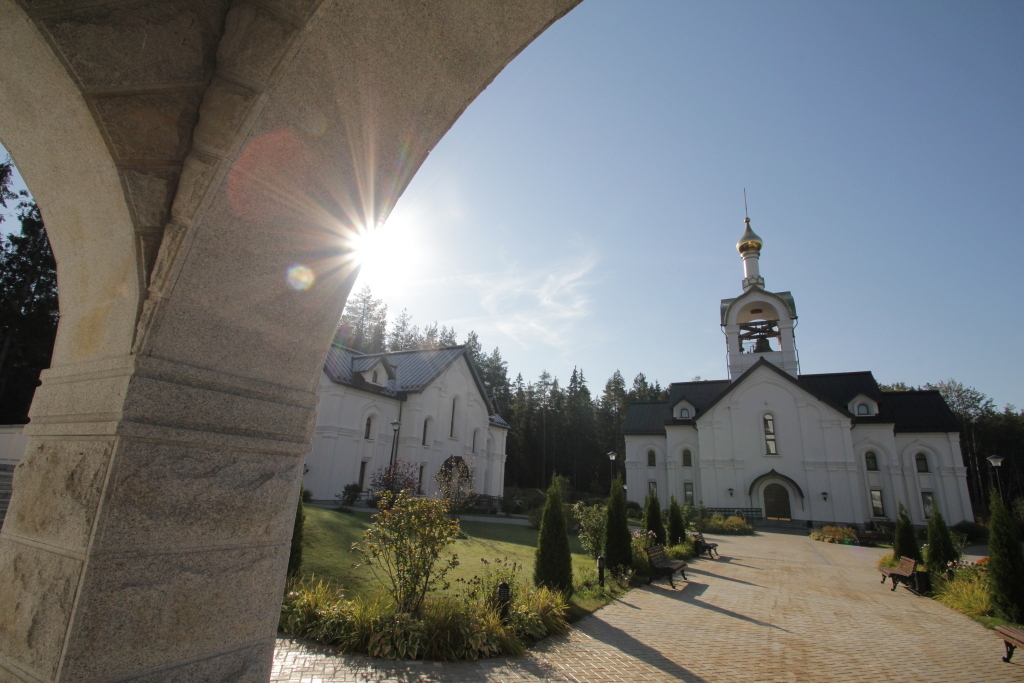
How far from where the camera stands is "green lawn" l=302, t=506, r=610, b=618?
967 centimetres

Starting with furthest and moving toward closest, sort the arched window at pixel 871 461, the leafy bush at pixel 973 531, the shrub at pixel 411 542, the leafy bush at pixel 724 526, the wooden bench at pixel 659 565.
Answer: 1. the arched window at pixel 871 461
2. the leafy bush at pixel 724 526
3. the leafy bush at pixel 973 531
4. the wooden bench at pixel 659 565
5. the shrub at pixel 411 542

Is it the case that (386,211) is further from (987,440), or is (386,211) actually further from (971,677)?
(987,440)

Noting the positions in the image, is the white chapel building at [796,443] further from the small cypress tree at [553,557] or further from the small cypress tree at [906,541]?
the small cypress tree at [553,557]

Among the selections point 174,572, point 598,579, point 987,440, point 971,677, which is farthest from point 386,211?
point 987,440

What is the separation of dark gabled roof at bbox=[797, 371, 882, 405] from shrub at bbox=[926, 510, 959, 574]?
23423mm

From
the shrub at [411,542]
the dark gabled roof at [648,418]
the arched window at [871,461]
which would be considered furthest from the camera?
the dark gabled roof at [648,418]

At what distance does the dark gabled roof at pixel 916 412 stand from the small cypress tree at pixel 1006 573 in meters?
26.7

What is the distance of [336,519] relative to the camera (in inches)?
628

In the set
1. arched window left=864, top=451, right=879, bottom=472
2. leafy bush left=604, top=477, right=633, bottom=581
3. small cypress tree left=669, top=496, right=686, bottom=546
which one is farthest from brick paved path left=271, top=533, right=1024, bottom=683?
arched window left=864, top=451, right=879, bottom=472

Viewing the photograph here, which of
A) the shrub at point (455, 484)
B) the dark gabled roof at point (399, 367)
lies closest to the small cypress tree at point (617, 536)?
the shrub at point (455, 484)

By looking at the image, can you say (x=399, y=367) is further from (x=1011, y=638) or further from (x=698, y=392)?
(x=1011, y=638)

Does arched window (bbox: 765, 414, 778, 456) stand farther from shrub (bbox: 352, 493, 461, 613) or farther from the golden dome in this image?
shrub (bbox: 352, 493, 461, 613)

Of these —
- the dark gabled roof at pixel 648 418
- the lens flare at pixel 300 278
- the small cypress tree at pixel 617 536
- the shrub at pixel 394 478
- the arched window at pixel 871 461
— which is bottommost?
the small cypress tree at pixel 617 536

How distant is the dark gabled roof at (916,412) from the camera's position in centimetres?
3181
